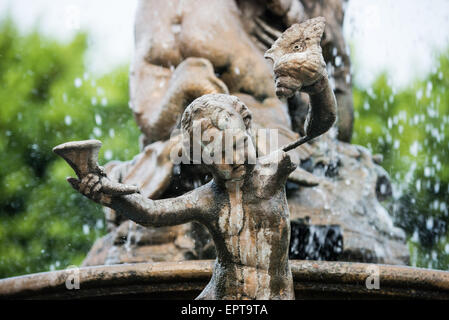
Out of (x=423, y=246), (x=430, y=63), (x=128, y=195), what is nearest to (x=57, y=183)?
(x=423, y=246)

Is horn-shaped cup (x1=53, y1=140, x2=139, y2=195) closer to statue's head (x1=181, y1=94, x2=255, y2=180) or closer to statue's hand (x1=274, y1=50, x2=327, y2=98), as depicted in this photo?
statue's head (x1=181, y1=94, x2=255, y2=180)

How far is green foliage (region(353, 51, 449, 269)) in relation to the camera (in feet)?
33.9

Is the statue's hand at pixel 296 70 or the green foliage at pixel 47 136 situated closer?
the statue's hand at pixel 296 70

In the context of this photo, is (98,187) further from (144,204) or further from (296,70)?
(296,70)

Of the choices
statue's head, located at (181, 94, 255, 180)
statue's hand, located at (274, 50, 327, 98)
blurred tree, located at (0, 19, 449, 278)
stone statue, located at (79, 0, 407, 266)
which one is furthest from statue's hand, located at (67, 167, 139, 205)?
blurred tree, located at (0, 19, 449, 278)

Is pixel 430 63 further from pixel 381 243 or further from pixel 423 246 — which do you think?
pixel 381 243

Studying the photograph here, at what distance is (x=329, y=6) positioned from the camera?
4938 mm

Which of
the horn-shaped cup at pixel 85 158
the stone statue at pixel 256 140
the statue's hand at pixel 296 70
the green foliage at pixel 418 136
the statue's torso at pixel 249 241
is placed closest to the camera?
the horn-shaped cup at pixel 85 158

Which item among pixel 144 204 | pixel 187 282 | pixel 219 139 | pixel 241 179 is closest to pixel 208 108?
pixel 219 139

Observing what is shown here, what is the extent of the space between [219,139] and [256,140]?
1399mm

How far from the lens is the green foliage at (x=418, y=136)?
1032 centimetres

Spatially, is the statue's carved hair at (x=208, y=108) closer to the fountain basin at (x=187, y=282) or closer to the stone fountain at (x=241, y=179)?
the stone fountain at (x=241, y=179)

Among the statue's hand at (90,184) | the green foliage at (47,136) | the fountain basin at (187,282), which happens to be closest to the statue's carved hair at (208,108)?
the statue's hand at (90,184)

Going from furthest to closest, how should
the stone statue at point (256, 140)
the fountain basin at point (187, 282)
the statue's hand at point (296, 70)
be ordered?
the stone statue at point (256, 140), the fountain basin at point (187, 282), the statue's hand at point (296, 70)
